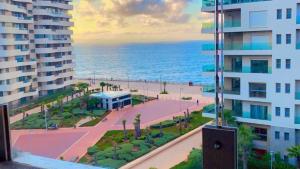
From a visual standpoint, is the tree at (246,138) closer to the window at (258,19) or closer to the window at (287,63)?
the window at (287,63)

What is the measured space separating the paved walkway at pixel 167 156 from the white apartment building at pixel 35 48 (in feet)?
15.4

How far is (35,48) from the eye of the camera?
12.2 m

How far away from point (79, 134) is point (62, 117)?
5.17ft

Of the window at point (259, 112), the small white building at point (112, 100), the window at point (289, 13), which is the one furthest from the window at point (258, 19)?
the small white building at point (112, 100)

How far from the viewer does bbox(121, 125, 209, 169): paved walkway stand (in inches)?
211

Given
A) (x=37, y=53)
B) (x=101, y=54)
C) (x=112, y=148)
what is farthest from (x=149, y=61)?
(x=112, y=148)

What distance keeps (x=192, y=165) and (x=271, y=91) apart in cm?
192

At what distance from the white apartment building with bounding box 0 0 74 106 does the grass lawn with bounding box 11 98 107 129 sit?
967mm

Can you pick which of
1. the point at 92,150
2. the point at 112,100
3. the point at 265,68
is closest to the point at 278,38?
the point at 265,68

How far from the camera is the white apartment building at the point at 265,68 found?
5277mm

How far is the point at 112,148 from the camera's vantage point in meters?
6.36

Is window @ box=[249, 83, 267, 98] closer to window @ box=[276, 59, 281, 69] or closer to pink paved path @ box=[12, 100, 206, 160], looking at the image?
window @ box=[276, 59, 281, 69]

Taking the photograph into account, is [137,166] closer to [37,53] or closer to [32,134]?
[32,134]

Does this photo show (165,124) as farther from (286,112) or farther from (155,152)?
(286,112)
